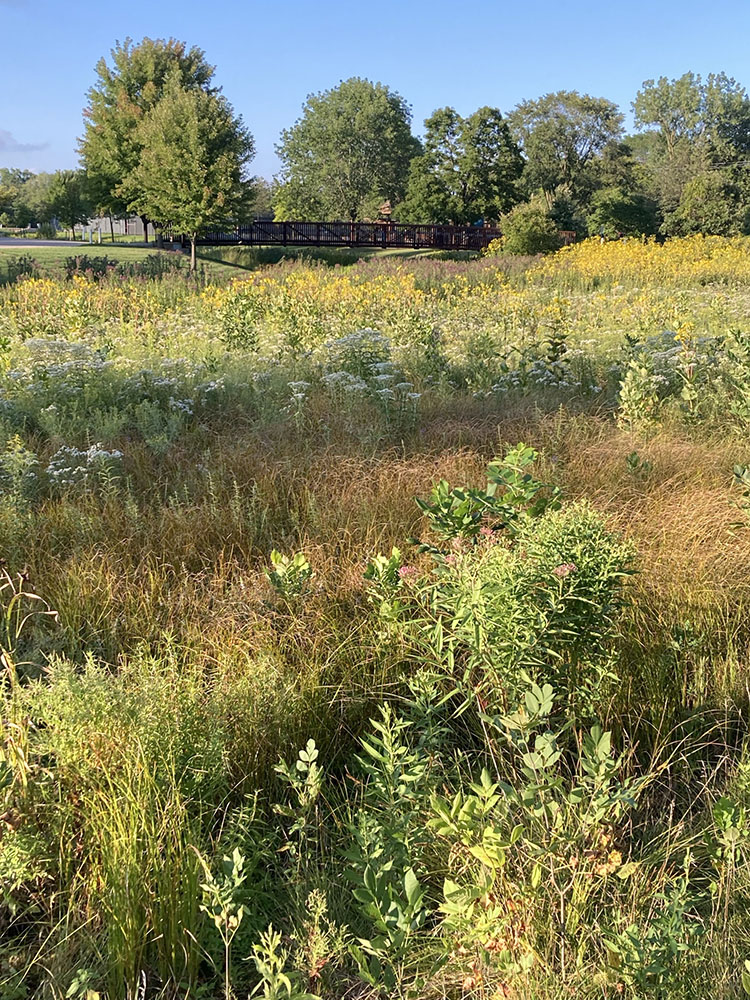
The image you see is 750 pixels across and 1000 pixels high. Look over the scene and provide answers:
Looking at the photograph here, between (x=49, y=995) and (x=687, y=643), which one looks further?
(x=687, y=643)

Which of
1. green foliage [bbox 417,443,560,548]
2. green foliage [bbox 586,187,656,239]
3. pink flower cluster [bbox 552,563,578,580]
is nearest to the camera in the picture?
pink flower cluster [bbox 552,563,578,580]

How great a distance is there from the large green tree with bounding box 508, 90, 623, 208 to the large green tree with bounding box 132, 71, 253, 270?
29.3 meters

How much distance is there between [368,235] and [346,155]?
17886 millimetres

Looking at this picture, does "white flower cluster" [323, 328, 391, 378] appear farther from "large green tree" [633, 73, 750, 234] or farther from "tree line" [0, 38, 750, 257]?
"large green tree" [633, 73, 750, 234]

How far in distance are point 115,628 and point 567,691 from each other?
166cm

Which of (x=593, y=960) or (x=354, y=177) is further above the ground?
(x=354, y=177)

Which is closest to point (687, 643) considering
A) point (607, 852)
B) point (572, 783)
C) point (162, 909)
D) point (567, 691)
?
point (567, 691)

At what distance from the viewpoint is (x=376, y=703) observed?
246 centimetres

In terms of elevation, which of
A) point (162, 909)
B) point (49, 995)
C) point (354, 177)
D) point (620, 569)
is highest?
point (354, 177)

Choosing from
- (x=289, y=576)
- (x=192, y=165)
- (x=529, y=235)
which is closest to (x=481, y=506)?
(x=289, y=576)

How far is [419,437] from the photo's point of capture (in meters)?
4.61

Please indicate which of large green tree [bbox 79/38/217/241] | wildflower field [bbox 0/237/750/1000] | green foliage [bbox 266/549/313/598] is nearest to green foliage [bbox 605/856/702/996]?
wildflower field [bbox 0/237/750/1000]

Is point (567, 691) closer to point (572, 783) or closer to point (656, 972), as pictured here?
point (572, 783)

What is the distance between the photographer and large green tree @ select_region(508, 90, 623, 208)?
4738 cm
